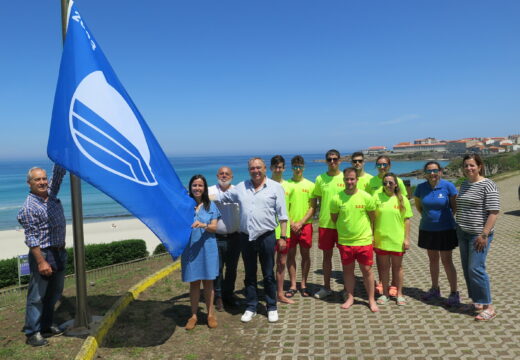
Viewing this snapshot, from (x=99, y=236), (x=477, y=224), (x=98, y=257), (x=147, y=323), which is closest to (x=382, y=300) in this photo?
(x=477, y=224)

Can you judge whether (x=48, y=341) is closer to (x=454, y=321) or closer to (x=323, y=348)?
(x=323, y=348)

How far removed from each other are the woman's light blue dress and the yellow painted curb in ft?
3.68

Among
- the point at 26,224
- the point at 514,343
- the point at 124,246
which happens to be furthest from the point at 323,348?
the point at 124,246

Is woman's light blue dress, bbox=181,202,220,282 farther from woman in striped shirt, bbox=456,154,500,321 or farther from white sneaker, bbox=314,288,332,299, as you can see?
woman in striped shirt, bbox=456,154,500,321

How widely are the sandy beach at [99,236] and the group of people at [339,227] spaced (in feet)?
63.5

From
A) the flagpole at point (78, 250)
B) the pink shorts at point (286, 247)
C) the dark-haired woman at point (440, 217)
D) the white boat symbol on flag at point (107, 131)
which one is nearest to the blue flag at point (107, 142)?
the white boat symbol on flag at point (107, 131)

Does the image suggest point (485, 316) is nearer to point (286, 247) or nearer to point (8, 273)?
point (286, 247)

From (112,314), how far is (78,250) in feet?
3.42

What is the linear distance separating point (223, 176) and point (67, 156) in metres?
2.15

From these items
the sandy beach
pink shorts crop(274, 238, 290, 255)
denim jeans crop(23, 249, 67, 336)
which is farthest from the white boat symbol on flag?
the sandy beach

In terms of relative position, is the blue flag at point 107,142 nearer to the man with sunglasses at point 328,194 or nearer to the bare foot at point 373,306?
the man with sunglasses at point 328,194

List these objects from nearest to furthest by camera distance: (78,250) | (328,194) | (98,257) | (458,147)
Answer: (78,250), (328,194), (98,257), (458,147)

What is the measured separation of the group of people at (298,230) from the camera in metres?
4.29

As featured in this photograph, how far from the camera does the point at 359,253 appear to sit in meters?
5.13
